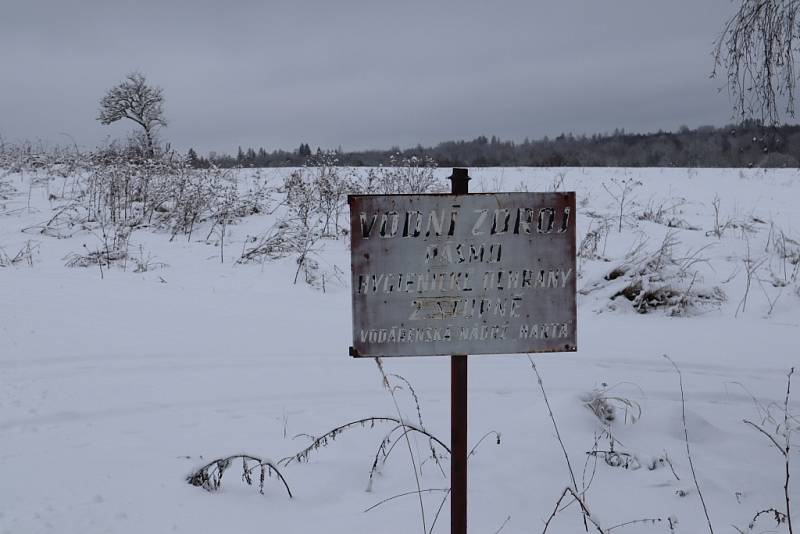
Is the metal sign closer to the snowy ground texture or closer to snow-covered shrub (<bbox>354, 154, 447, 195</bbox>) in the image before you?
the snowy ground texture

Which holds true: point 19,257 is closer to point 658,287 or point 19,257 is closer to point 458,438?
point 458,438

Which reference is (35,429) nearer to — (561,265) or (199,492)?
(199,492)

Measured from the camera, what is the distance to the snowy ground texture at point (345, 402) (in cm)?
237

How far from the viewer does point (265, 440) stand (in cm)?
295

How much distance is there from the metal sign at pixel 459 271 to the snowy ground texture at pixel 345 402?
2.94 feet

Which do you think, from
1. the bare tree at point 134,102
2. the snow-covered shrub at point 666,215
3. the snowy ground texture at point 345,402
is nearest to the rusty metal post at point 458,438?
the snowy ground texture at point 345,402

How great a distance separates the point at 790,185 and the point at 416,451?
48.9 feet

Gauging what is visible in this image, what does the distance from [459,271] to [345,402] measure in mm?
1917

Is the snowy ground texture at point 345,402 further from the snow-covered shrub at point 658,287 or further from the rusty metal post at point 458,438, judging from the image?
the rusty metal post at point 458,438

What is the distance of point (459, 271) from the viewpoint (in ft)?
5.99

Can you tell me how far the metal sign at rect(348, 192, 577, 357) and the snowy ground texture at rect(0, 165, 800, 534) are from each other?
0.90 metres

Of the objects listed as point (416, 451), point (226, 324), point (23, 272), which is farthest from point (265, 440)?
point (23, 272)

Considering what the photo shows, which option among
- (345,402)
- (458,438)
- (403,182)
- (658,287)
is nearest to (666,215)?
(403,182)

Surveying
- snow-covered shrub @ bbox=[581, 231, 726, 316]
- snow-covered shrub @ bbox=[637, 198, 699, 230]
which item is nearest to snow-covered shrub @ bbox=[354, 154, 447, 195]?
snow-covered shrub @ bbox=[637, 198, 699, 230]
